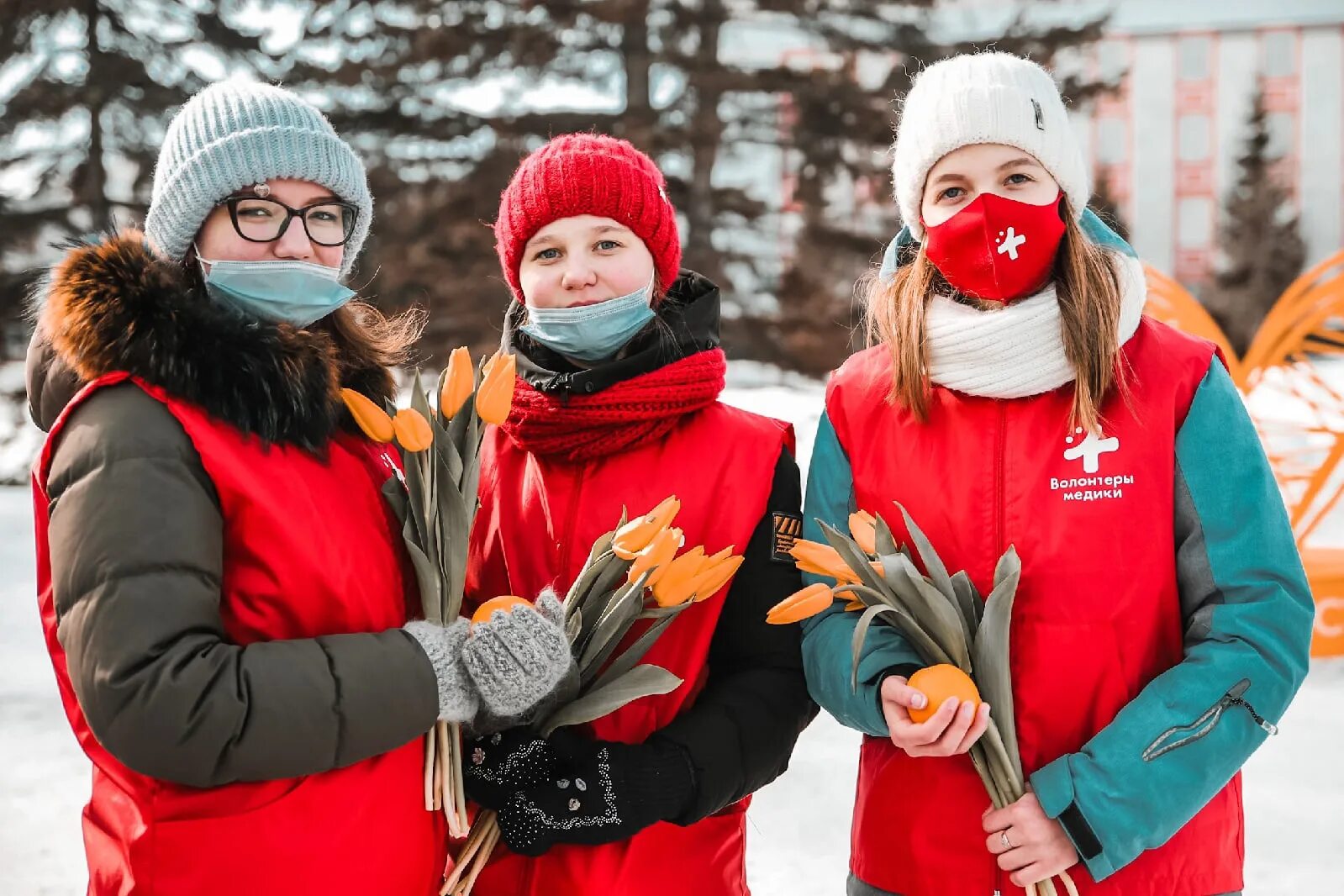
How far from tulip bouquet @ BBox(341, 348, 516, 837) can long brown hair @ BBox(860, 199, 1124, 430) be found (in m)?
0.70

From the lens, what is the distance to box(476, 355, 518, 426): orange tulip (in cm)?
194

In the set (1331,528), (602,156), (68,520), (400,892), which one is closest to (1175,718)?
(400,892)

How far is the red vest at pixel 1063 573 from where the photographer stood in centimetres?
185

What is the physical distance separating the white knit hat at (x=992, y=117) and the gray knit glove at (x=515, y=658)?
1.06 metres

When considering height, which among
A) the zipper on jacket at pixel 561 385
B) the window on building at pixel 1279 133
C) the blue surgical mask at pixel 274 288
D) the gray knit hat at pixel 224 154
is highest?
the window on building at pixel 1279 133

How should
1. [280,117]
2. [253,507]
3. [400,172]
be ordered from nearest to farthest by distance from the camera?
[253,507] → [280,117] → [400,172]

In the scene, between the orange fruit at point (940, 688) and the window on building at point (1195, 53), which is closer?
the orange fruit at point (940, 688)

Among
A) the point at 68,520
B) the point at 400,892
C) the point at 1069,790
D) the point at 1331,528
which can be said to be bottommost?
the point at 1331,528

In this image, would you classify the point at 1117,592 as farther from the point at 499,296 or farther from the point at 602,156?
the point at 499,296

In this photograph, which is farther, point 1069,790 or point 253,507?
point 1069,790

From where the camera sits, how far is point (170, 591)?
1.54m

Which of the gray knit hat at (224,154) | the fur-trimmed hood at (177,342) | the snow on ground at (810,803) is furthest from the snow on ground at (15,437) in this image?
the fur-trimmed hood at (177,342)

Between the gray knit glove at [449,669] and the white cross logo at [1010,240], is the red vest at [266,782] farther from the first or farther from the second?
the white cross logo at [1010,240]

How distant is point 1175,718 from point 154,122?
42.0ft
